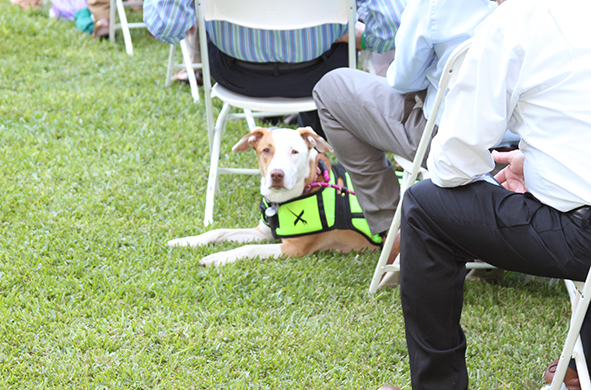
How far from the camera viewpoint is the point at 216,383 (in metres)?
1.96

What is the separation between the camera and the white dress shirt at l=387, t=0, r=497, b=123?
1.90 meters

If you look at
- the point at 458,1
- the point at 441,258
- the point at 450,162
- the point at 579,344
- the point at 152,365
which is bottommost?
the point at 152,365

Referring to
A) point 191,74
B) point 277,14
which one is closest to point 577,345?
point 277,14

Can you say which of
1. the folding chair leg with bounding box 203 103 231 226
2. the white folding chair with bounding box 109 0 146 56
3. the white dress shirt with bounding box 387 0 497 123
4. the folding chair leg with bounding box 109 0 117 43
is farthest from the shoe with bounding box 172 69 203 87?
the white dress shirt with bounding box 387 0 497 123

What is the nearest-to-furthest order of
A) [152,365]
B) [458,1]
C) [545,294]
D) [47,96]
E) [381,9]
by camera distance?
[458,1]
[152,365]
[545,294]
[381,9]
[47,96]

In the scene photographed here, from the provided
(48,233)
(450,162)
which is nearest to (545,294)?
(450,162)

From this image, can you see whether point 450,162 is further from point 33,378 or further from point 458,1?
point 33,378

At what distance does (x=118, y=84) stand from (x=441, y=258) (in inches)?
150

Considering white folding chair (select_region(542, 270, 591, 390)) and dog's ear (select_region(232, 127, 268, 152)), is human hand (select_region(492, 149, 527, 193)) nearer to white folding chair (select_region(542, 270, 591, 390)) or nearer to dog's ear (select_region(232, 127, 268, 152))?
white folding chair (select_region(542, 270, 591, 390))

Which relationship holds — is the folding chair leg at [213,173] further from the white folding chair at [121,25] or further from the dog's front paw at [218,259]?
the white folding chair at [121,25]

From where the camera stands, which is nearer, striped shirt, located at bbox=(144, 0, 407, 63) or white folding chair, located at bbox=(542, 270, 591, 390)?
white folding chair, located at bbox=(542, 270, 591, 390)

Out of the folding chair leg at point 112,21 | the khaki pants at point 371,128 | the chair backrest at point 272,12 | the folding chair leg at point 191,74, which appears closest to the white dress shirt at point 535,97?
the khaki pants at point 371,128

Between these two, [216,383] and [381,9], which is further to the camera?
[381,9]

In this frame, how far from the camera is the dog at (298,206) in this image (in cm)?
272
